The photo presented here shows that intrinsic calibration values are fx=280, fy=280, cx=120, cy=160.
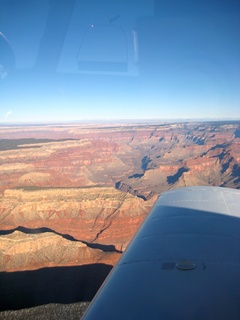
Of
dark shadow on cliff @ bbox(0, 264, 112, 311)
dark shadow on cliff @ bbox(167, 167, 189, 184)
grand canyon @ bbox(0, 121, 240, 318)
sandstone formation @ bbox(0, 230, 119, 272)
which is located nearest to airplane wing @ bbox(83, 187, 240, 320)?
dark shadow on cliff @ bbox(0, 264, 112, 311)

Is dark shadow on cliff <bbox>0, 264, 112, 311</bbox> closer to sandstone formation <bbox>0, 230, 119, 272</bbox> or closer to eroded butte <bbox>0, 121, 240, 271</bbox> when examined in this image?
sandstone formation <bbox>0, 230, 119, 272</bbox>

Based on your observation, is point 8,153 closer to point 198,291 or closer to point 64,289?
point 64,289

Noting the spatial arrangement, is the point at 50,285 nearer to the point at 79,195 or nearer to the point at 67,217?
the point at 67,217

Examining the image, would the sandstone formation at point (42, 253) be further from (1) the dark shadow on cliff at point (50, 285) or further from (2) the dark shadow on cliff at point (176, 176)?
(2) the dark shadow on cliff at point (176, 176)

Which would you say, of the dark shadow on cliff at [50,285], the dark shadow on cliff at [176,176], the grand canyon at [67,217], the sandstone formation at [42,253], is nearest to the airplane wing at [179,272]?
the dark shadow on cliff at [50,285]

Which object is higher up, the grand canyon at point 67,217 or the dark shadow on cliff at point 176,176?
the grand canyon at point 67,217

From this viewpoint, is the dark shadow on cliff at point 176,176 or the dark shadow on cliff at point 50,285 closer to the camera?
the dark shadow on cliff at point 50,285

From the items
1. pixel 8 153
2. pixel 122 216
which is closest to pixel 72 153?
pixel 8 153
